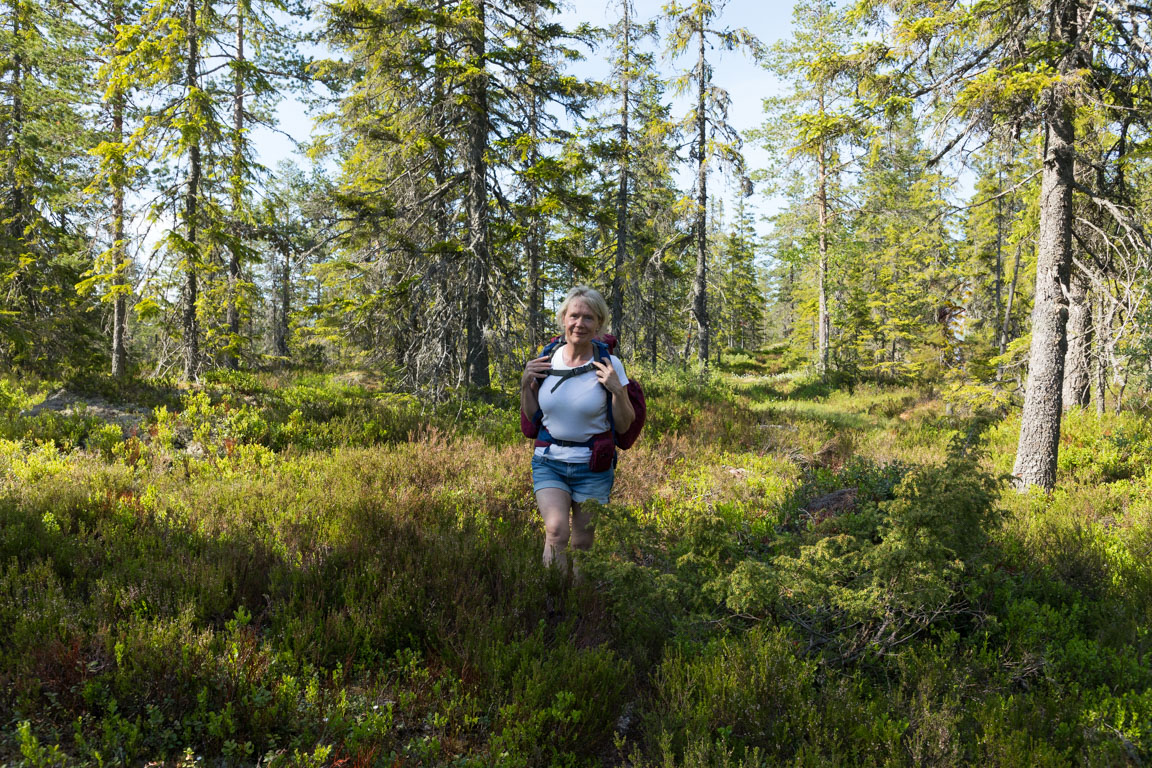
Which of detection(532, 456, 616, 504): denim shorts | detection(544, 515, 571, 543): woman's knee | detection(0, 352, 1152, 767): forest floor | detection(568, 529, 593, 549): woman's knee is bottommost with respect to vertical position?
detection(0, 352, 1152, 767): forest floor

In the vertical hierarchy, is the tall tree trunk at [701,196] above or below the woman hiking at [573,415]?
above

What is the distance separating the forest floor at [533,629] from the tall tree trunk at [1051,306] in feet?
3.92

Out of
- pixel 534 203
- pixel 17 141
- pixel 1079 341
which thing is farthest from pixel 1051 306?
pixel 17 141

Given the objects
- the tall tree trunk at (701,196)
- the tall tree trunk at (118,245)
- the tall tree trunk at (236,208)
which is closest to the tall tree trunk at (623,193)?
the tall tree trunk at (701,196)

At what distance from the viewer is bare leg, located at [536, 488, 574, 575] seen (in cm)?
392

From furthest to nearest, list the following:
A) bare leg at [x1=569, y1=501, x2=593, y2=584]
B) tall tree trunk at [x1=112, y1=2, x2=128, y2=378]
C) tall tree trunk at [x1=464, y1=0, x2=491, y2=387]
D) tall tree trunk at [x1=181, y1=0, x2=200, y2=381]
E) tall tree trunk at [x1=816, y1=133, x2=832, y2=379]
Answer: tall tree trunk at [x1=816, y1=133, x2=832, y2=379] < tall tree trunk at [x1=181, y1=0, x2=200, y2=381] < tall tree trunk at [x1=464, y1=0, x2=491, y2=387] < tall tree trunk at [x1=112, y1=2, x2=128, y2=378] < bare leg at [x1=569, y1=501, x2=593, y2=584]

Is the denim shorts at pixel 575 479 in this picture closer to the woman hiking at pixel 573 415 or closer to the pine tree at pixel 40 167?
the woman hiking at pixel 573 415

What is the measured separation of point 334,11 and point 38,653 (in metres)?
10.7

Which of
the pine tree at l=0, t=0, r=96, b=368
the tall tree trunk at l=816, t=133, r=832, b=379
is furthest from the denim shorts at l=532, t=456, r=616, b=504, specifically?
the tall tree trunk at l=816, t=133, r=832, b=379

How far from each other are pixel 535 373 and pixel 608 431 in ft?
2.16

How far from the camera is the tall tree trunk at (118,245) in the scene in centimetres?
1044

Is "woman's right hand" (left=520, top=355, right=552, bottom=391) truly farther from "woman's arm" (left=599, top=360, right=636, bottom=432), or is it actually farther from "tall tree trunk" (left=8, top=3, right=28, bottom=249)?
"tall tree trunk" (left=8, top=3, right=28, bottom=249)

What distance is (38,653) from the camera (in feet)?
8.87

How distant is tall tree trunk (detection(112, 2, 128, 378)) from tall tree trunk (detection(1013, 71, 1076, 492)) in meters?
14.8
